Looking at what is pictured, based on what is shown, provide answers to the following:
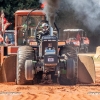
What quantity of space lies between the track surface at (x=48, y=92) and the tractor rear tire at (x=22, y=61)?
0.29m

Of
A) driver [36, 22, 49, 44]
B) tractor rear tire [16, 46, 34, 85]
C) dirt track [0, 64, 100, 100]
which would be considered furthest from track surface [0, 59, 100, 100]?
driver [36, 22, 49, 44]

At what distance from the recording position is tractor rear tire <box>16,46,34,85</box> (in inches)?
573

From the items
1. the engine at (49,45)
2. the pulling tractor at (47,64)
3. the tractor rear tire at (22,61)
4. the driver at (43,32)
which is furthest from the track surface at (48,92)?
the driver at (43,32)

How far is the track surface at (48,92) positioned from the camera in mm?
11766

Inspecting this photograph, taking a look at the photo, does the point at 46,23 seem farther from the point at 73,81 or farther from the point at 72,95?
the point at 72,95

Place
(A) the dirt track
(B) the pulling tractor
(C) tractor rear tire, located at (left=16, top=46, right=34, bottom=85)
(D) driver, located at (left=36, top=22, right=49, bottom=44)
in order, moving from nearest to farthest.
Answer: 1. (A) the dirt track
2. (B) the pulling tractor
3. (C) tractor rear tire, located at (left=16, top=46, right=34, bottom=85)
4. (D) driver, located at (left=36, top=22, right=49, bottom=44)

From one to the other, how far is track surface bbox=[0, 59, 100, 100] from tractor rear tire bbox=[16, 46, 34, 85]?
0.94 feet

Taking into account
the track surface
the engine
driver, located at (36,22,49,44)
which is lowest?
the track surface

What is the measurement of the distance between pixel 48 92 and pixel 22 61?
2.02 meters

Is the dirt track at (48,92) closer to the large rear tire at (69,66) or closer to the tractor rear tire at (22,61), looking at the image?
the tractor rear tire at (22,61)

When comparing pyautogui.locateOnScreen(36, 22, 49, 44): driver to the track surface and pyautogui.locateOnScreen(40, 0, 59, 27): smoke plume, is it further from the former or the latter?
the track surface

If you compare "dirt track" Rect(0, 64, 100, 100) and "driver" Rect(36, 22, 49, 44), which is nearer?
"dirt track" Rect(0, 64, 100, 100)

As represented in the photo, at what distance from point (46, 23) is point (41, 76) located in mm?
1741

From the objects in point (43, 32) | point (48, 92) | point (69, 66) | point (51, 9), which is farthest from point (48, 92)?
point (51, 9)
